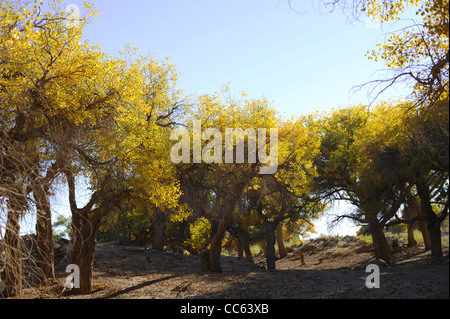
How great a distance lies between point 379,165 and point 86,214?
11422mm

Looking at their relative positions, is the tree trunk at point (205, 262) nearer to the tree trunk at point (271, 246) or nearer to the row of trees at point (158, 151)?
the row of trees at point (158, 151)

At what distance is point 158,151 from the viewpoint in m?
13.0

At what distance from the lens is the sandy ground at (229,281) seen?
1020 cm

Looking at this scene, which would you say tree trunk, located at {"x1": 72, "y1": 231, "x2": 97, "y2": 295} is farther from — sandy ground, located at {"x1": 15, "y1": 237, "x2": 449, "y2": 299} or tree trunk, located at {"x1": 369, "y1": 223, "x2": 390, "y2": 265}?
tree trunk, located at {"x1": 369, "y1": 223, "x2": 390, "y2": 265}

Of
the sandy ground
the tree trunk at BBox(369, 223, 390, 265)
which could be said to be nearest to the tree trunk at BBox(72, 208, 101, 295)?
the sandy ground

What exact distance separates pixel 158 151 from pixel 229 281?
17.9 feet

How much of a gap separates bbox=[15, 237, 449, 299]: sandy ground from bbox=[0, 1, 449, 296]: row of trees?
1.67 meters

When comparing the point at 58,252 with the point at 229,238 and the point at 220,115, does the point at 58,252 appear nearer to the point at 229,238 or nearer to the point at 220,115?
the point at 220,115

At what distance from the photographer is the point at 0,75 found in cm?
1017

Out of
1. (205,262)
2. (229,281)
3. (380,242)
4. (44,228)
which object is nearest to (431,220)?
(380,242)

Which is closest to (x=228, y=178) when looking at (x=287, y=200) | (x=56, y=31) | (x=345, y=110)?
(x=287, y=200)

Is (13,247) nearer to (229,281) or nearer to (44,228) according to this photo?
(44,228)

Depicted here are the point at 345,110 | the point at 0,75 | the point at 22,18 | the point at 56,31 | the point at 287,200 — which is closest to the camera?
the point at 22,18

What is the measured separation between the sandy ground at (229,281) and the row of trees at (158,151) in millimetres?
1674
